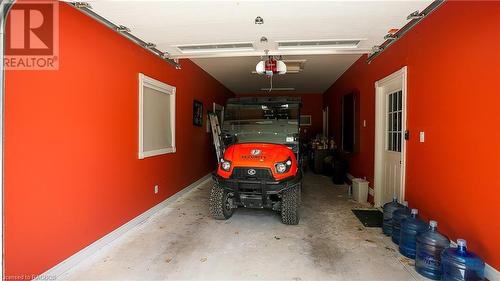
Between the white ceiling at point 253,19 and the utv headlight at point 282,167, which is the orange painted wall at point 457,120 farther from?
the utv headlight at point 282,167

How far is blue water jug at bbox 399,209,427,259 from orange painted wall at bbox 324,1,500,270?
22 cm

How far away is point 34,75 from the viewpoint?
2.04 m

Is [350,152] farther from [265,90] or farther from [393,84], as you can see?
[265,90]

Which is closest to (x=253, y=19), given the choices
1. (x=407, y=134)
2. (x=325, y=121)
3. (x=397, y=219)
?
(x=407, y=134)

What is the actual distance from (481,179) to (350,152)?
3.49 metres

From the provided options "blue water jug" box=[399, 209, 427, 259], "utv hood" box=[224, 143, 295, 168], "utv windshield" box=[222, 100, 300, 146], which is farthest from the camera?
"utv windshield" box=[222, 100, 300, 146]

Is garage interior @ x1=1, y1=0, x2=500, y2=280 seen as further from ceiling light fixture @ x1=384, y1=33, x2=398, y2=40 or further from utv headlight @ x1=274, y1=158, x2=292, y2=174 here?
utv headlight @ x1=274, y1=158, x2=292, y2=174

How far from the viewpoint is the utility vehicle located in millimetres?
3223

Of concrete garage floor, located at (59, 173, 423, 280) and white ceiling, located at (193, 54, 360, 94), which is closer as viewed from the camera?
concrete garage floor, located at (59, 173, 423, 280)

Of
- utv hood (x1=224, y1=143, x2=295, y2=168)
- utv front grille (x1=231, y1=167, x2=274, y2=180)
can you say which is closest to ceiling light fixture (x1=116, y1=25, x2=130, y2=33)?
utv hood (x1=224, y1=143, x2=295, y2=168)

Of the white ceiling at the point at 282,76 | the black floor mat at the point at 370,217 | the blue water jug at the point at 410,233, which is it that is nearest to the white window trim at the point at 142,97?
the white ceiling at the point at 282,76

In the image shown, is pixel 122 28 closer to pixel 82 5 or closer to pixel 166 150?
pixel 82 5

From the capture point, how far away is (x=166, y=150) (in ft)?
13.9

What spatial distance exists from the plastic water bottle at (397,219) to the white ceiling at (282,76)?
9.97 feet
